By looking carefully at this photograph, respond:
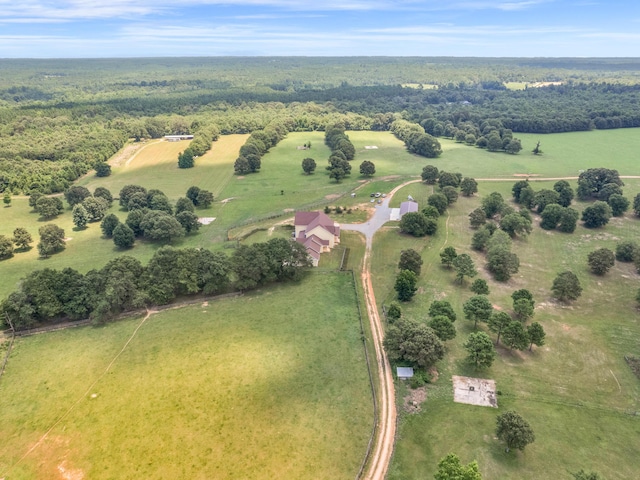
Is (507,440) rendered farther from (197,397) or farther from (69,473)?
(69,473)

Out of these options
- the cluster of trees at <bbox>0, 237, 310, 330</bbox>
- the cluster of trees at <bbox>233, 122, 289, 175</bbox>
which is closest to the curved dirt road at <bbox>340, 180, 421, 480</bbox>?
the cluster of trees at <bbox>0, 237, 310, 330</bbox>

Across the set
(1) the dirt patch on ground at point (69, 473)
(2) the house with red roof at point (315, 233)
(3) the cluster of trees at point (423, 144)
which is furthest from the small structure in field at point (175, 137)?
(1) the dirt patch on ground at point (69, 473)

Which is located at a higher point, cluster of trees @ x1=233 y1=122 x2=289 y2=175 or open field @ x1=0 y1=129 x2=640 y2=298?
cluster of trees @ x1=233 y1=122 x2=289 y2=175

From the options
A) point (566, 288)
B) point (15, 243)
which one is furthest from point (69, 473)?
point (566, 288)

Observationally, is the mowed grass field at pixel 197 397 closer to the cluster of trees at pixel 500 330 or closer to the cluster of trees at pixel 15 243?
the cluster of trees at pixel 500 330

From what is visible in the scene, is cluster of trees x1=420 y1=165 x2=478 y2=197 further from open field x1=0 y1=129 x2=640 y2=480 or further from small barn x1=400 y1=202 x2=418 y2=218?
open field x1=0 y1=129 x2=640 y2=480
